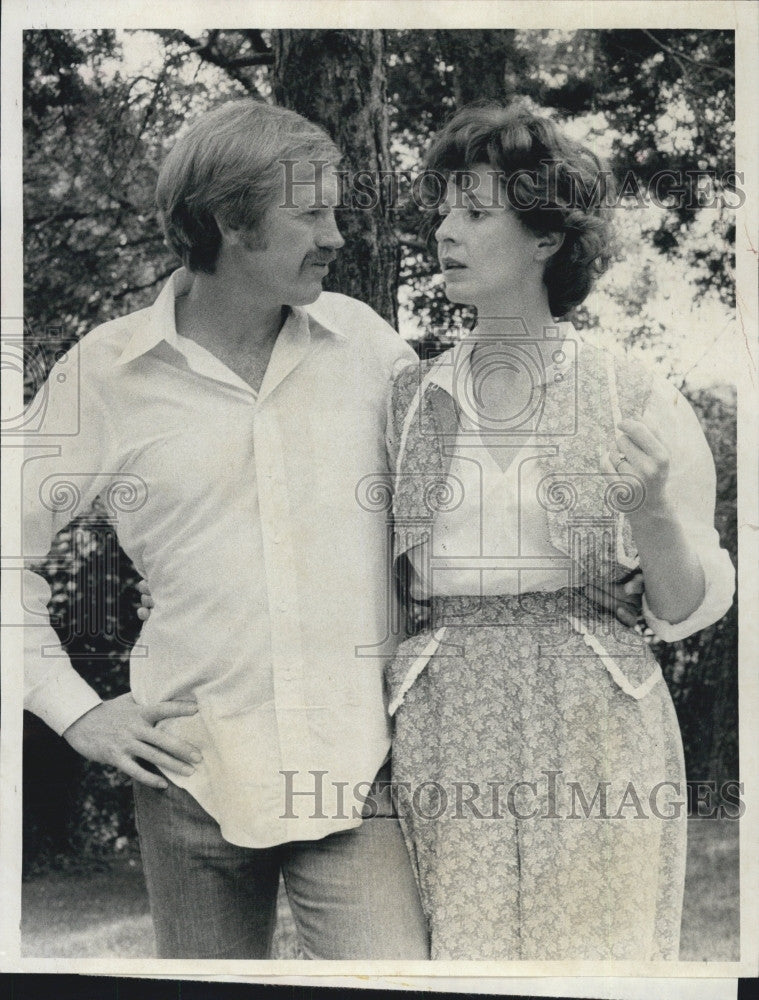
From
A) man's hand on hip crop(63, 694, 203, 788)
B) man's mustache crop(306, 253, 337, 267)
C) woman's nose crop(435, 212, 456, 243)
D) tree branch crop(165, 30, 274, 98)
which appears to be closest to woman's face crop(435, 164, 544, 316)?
woman's nose crop(435, 212, 456, 243)

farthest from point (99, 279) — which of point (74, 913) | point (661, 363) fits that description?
point (74, 913)

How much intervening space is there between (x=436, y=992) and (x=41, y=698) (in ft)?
3.98

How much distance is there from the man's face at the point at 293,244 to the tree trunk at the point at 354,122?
5cm

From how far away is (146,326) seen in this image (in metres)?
2.91

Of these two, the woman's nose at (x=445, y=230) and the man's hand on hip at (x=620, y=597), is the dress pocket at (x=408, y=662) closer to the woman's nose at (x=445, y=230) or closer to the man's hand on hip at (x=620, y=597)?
the man's hand on hip at (x=620, y=597)

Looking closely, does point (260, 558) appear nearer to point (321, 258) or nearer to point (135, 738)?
point (135, 738)

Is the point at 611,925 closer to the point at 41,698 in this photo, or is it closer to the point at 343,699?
the point at 343,699

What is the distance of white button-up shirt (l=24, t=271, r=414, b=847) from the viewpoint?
2.83 meters

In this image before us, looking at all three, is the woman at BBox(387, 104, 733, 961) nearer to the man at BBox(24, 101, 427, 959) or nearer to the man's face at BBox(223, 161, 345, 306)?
the man at BBox(24, 101, 427, 959)

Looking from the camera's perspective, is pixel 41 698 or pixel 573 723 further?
pixel 41 698

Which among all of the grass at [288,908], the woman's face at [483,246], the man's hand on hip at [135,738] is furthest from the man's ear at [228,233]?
the grass at [288,908]

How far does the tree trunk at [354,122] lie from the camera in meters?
2.93

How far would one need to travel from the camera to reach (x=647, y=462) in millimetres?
2697

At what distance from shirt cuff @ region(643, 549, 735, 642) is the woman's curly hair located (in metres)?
0.69
